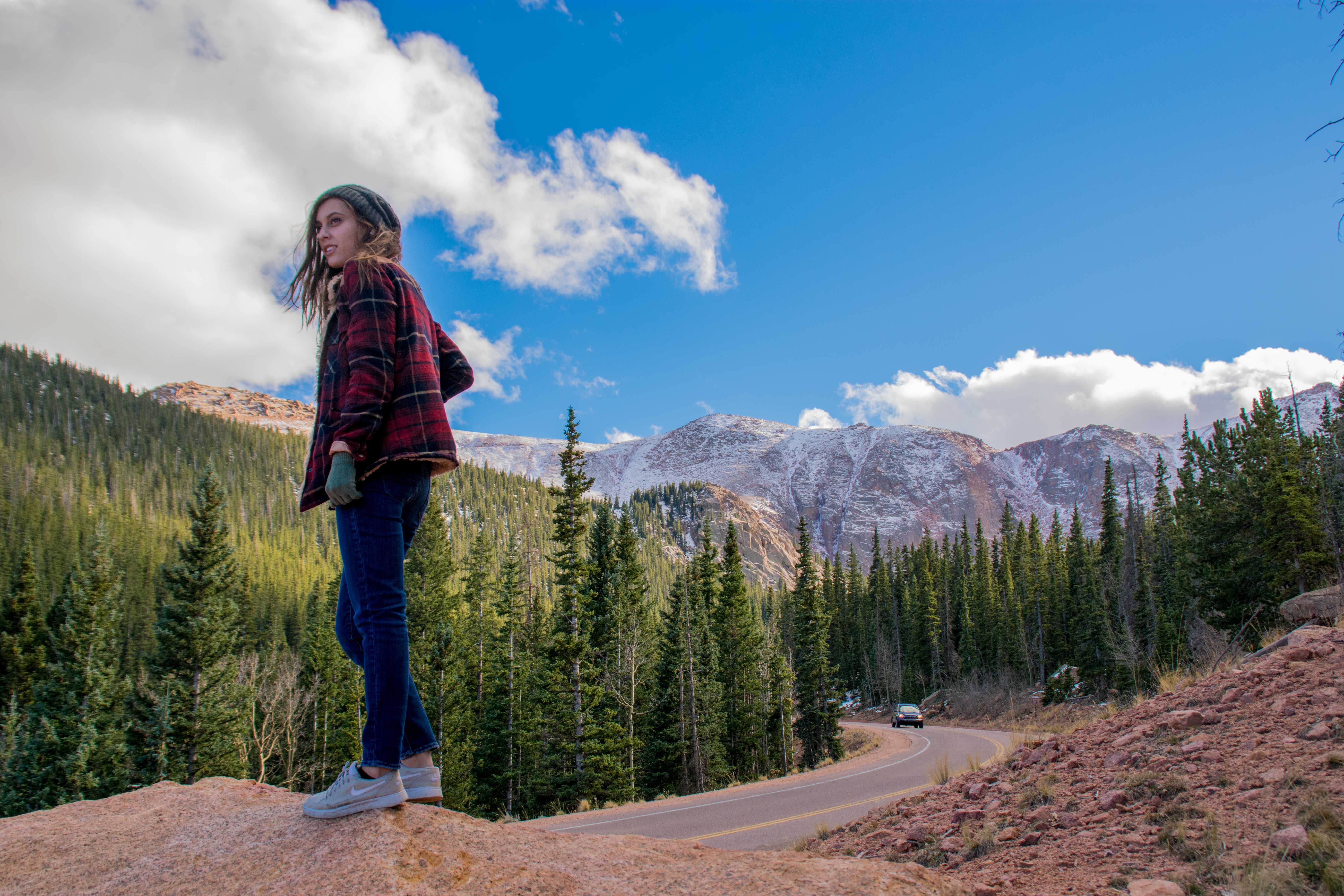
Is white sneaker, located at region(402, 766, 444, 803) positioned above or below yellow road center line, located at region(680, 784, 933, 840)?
above

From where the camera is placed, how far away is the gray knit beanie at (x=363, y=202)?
118 inches

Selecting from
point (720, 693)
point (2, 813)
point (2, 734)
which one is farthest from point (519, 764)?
point (2, 734)

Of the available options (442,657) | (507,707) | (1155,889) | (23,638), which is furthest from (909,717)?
(23,638)

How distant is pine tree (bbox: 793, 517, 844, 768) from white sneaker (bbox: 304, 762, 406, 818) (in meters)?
34.9

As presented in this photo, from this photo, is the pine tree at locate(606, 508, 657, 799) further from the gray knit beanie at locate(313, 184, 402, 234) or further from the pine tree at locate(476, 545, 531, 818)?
the gray knit beanie at locate(313, 184, 402, 234)

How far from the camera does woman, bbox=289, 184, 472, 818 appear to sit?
2.55 meters

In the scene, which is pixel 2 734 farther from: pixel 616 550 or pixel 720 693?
pixel 720 693

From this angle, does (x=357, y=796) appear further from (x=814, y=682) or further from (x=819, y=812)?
(x=814, y=682)

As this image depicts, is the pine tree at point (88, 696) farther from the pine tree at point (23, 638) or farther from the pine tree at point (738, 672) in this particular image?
the pine tree at point (738, 672)

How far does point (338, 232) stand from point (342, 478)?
123 cm

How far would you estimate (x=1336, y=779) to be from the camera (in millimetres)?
3316

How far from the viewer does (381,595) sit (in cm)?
260

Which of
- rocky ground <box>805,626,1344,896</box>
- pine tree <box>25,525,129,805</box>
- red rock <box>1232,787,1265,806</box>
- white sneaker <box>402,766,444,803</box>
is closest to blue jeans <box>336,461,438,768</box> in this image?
white sneaker <box>402,766,444,803</box>

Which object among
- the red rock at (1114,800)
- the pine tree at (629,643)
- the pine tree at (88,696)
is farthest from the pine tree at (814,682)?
the red rock at (1114,800)
